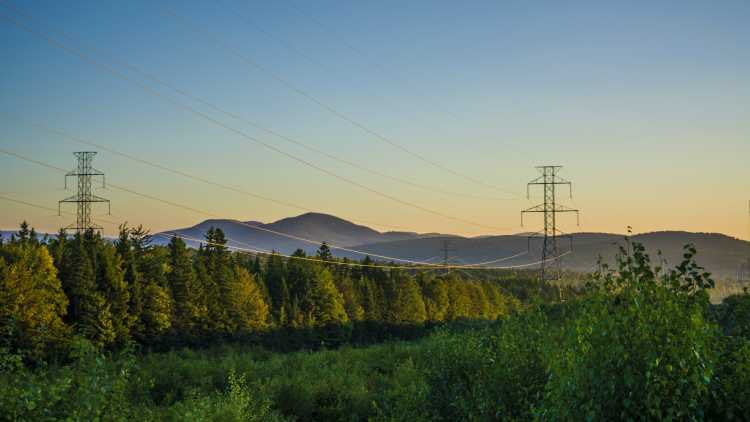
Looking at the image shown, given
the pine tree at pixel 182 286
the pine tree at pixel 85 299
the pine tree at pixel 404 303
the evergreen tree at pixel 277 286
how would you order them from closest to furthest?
the pine tree at pixel 85 299 < the pine tree at pixel 182 286 < the evergreen tree at pixel 277 286 < the pine tree at pixel 404 303

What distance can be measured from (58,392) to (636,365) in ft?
44.3

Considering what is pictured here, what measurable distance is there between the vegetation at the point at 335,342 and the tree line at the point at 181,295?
0.23 meters

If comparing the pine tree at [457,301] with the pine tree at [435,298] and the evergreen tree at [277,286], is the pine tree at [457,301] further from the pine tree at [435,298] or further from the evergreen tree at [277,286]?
the evergreen tree at [277,286]

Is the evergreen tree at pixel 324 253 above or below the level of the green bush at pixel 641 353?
above

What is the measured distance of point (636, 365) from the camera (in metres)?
10.8

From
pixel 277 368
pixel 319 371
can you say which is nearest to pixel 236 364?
pixel 277 368

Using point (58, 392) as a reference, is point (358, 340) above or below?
below

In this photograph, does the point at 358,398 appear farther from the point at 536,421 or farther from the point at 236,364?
the point at 536,421

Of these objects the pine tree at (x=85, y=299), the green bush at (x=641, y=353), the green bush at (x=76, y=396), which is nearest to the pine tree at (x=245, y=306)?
the pine tree at (x=85, y=299)

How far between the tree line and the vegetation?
228mm

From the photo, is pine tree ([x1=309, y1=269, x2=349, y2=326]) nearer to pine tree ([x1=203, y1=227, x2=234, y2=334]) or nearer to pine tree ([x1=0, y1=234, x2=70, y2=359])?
pine tree ([x1=203, y1=227, x2=234, y2=334])

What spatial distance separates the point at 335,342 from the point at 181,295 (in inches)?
1125

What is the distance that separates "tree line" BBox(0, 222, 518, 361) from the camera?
7262cm

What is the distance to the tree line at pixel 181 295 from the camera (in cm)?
7262
